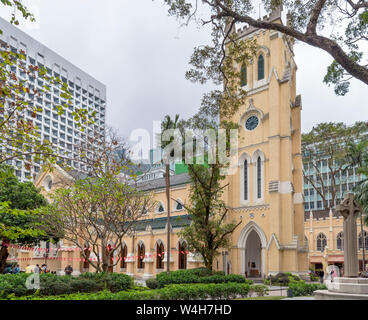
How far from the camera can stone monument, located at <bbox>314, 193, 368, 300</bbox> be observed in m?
10.1

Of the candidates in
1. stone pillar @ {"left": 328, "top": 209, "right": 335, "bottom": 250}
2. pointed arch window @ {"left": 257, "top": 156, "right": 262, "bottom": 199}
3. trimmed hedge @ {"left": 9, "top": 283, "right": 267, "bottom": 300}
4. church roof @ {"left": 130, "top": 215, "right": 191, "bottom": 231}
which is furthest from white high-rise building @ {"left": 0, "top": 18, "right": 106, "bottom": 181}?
trimmed hedge @ {"left": 9, "top": 283, "right": 267, "bottom": 300}

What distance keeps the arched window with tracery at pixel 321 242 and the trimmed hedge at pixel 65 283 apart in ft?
115

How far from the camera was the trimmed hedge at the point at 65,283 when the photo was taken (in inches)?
585

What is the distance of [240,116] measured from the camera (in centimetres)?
3572

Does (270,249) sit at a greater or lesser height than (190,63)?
lesser

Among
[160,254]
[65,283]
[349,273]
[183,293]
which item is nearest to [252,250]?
[160,254]

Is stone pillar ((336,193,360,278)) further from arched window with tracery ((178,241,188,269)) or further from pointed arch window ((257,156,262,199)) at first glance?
arched window with tracery ((178,241,188,269))

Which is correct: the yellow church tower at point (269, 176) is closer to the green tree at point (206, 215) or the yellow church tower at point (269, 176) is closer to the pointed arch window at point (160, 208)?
the green tree at point (206, 215)

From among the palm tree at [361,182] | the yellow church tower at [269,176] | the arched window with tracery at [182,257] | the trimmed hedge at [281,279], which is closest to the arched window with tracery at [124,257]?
the arched window with tracery at [182,257]

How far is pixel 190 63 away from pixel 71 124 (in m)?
84.6

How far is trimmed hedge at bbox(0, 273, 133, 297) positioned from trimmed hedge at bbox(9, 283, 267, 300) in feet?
3.82

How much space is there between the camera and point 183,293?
14.1 m
